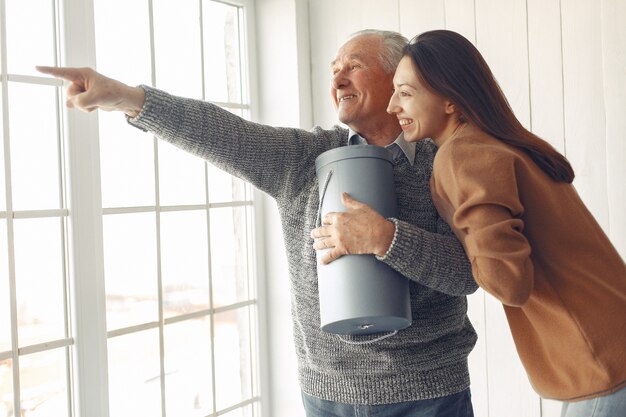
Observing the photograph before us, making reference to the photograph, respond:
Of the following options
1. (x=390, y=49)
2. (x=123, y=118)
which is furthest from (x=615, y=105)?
(x=123, y=118)

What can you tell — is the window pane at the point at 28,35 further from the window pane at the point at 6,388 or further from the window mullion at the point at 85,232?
the window pane at the point at 6,388

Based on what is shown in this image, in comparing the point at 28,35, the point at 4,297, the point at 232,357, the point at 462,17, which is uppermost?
the point at 462,17

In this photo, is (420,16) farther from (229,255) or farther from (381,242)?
(381,242)

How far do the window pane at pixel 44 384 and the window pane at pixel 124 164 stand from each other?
1.52 feet

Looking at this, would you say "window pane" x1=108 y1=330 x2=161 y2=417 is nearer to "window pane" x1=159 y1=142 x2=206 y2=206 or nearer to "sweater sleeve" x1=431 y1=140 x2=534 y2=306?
"window pane" x1=159 y1=142 x2=206 y2=206

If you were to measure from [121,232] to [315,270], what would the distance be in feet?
2.47

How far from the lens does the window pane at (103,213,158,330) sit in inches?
81.2

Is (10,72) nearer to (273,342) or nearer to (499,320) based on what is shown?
(273,342)

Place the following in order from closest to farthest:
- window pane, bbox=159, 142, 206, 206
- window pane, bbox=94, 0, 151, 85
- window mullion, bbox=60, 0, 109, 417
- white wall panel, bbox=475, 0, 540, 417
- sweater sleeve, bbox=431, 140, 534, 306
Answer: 1. sweater sleeve, bbox=431, 140, 534, 306
2. window mullion, bbox=60, 0, 109, 417
3. window pane, bbox=94, 0, 151, 85
4. white wall panel, bbox=475, 0, 540, 417
5. window pane, bbox=159, 142, 206, 206

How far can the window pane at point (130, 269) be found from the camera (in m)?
2.06

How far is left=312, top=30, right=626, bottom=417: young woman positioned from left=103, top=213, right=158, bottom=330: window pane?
2.94 ft

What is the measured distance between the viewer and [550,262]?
132cm

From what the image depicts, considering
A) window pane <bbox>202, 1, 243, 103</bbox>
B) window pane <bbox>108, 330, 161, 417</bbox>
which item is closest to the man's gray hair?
window pane <bbox>202, 1, 243, 103</bbox>

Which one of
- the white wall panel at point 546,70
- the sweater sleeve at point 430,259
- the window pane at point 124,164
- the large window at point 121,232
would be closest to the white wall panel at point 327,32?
the large window at point 121,232
